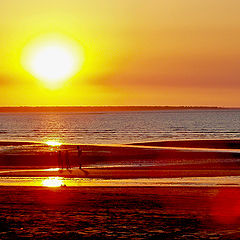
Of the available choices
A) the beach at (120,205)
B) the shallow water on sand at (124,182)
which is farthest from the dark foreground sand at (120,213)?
the shallow water on sand at (124,182)

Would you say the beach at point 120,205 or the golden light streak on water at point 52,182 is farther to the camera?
the golden light streak on water at point 52,182

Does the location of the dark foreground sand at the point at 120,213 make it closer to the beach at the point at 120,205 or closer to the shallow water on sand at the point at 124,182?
the beach at the point at 120,205

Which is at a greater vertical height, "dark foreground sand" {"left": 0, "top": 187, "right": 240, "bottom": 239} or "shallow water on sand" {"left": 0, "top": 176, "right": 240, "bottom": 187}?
"shallow water on sand" {"left": 0, "top": 176, "right": 240, "bottom": 187}

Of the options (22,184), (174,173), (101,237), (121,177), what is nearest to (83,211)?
(101,237)

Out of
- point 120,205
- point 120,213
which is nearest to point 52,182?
point 120,205

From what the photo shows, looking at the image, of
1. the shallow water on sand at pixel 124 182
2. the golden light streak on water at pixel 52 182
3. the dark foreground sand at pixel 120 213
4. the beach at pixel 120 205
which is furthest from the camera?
the golden light streak on water at pixel 52 182

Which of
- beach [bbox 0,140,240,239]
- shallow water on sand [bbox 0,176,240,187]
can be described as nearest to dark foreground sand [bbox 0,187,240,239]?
beach [bbox 0,140,240,239]

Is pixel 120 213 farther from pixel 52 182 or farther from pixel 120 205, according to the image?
pixel 52 182

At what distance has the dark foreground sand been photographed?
48.2 ft

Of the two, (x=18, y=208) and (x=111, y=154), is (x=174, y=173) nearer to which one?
(x=18, y=208)

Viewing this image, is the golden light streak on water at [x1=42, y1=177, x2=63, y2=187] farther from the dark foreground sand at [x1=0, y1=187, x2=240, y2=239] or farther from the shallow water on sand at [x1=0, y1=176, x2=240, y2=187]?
the dark foreground sand at [x1=0, y1=187, x2=240, y2=239]

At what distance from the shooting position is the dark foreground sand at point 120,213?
14700 mm

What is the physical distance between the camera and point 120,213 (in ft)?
57.4

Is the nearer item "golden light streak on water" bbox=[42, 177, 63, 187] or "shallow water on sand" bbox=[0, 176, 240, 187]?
"shallow water on sand" bbox=[0, 176, 240, 187]
